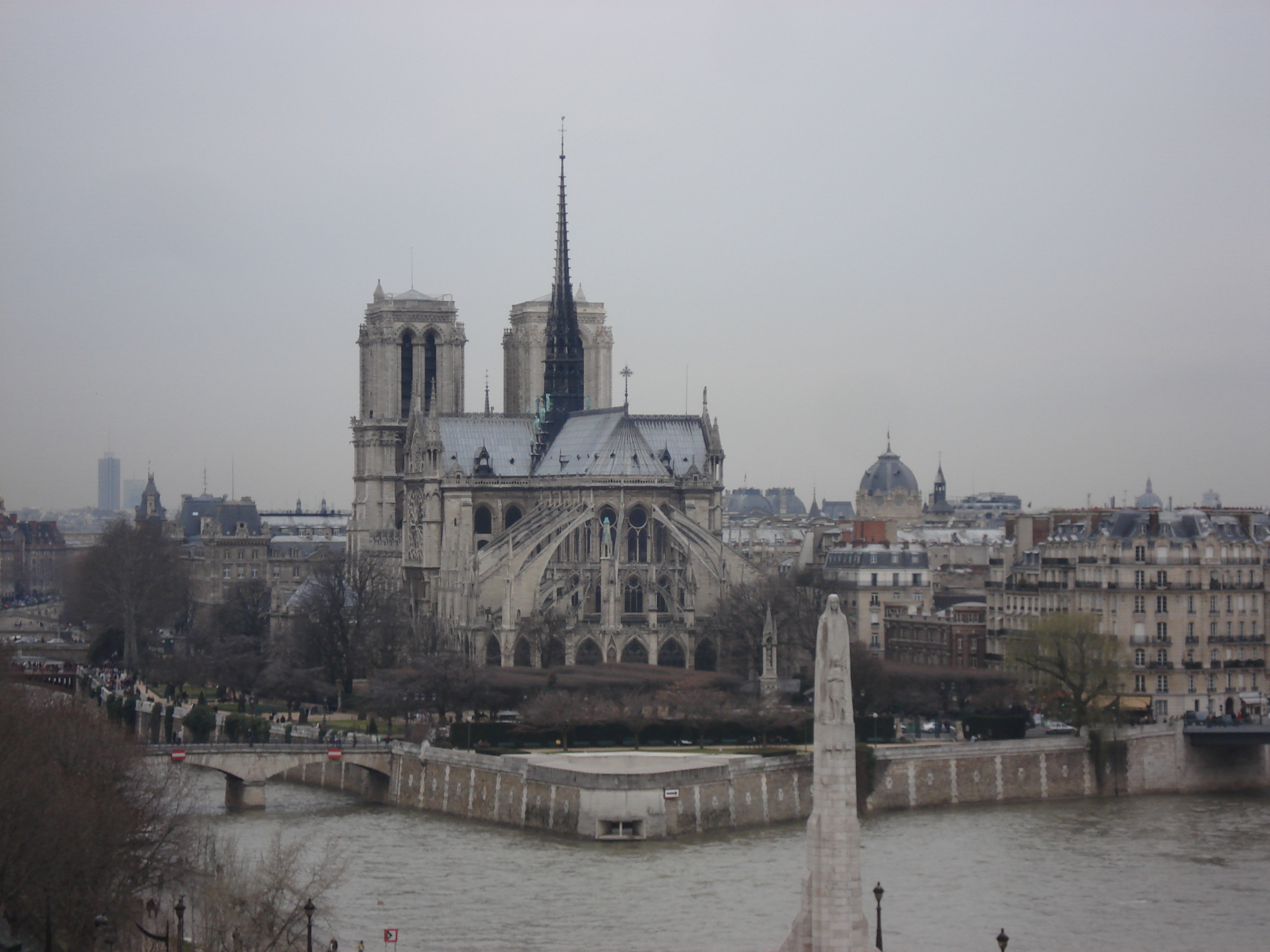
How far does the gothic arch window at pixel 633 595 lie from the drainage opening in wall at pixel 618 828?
32.7 m

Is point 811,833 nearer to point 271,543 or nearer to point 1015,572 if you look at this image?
point 1015,572

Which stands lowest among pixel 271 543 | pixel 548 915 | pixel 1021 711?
pixel 548 915

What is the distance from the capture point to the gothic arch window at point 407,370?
114938 mm

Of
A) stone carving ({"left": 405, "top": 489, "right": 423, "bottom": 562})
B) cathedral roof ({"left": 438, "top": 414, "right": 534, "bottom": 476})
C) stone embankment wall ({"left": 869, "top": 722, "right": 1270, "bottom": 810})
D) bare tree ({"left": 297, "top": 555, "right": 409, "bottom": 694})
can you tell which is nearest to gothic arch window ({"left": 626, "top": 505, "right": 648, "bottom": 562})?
cathedral roof ({"left": 438, "top": 414, "right": 534, "bottom": 476})

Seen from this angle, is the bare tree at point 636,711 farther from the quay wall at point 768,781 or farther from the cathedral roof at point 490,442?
the cathedral roof at point 490,442

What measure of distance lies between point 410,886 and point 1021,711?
85.2 feet

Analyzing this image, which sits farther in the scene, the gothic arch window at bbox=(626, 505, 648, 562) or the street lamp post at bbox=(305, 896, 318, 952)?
the gothic arch window at bbox=(626, 505, 648, 562)

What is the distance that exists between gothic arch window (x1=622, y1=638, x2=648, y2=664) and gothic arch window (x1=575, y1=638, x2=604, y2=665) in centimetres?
110

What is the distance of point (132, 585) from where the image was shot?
109125 millimetres

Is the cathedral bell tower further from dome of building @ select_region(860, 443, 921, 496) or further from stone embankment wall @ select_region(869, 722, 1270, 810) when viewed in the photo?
dome of building @ select_region(860, 443, 921, 496)

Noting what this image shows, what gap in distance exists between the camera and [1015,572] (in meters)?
82.7

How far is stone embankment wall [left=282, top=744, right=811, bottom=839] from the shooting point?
196 feet

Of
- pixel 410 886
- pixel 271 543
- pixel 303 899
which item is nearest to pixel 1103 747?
pixel 410 886

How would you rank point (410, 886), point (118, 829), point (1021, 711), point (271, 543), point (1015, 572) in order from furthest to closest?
point (271, 543) → point (1015, 572) → point (1021, 711) → point (410, 886) → point (118, 829)
